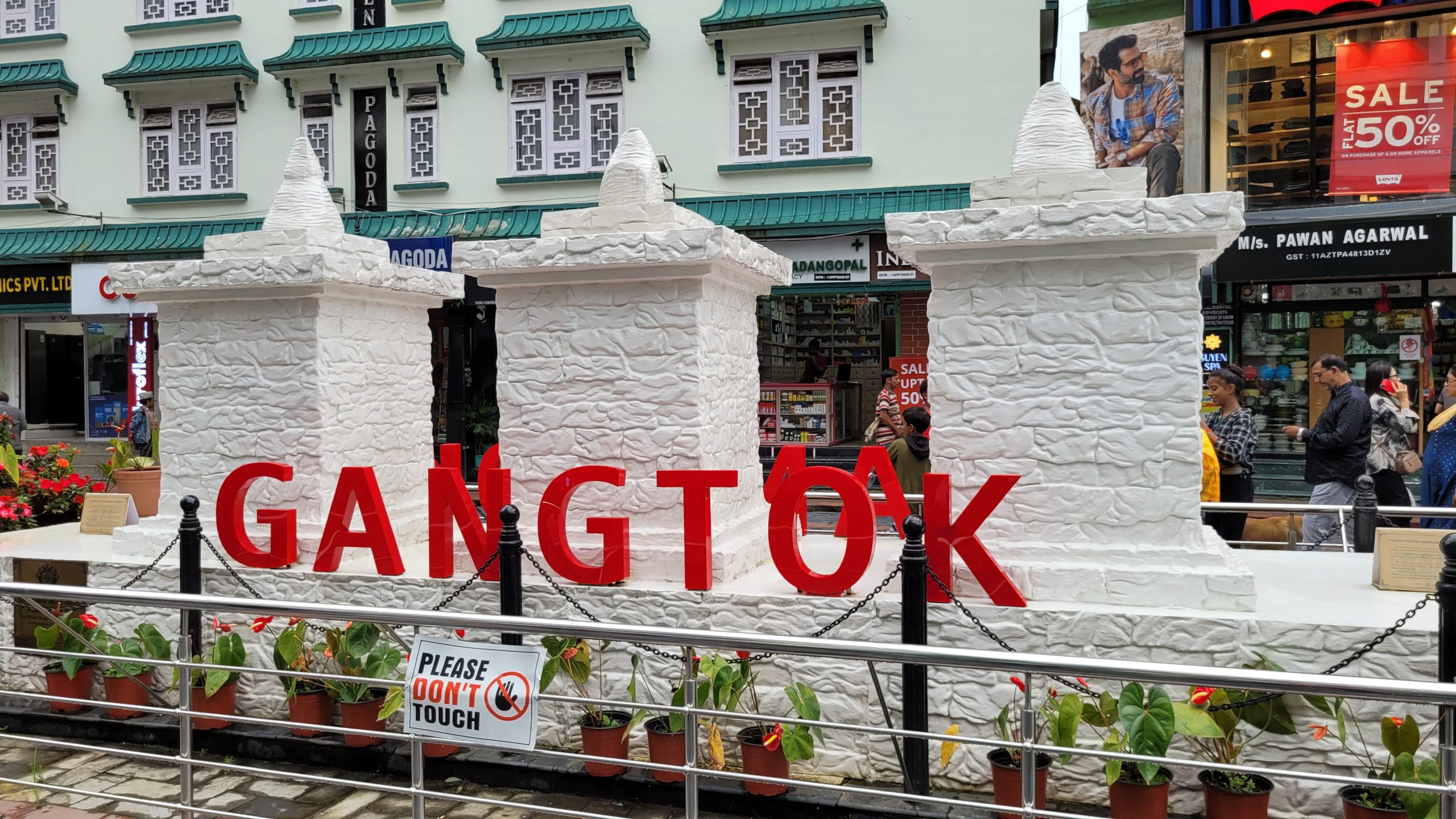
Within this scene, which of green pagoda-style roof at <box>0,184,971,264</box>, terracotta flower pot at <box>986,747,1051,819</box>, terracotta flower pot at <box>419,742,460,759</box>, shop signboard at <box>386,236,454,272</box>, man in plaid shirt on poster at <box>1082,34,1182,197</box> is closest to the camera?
terracotta flower pot at <box>986,747,1051,819</box>

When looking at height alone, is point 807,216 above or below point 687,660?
above

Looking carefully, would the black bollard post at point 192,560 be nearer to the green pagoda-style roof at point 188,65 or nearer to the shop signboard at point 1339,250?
the shop signboard at point 1339,250

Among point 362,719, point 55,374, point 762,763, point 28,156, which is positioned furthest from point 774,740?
point 55,374

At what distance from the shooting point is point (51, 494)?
8938 mm

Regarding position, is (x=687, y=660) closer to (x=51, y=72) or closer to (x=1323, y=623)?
(x=1323, y=623)

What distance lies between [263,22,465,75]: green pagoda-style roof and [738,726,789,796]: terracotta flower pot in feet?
44.7

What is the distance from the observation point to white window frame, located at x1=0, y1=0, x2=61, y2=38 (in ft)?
58.7

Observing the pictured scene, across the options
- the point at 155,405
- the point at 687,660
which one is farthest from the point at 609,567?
the point at 155,405

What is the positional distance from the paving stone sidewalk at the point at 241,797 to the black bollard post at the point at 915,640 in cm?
99

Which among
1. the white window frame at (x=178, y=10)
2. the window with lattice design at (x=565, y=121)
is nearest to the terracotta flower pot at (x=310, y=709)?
the window with lattice design at (x=565, y=121)

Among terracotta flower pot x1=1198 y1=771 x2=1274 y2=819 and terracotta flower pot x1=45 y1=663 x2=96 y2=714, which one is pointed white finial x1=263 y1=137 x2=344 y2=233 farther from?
terracotta flower pot x1=1198 y1=771 x2=1274 y2=819

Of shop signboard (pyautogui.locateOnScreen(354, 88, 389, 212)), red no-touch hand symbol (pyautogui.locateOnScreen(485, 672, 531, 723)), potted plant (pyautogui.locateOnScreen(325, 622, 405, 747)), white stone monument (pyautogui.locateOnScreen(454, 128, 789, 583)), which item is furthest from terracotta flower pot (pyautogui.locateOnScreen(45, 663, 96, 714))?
shop signboard (pyautogui.locateOnScreen(354, 88, 389, 212))

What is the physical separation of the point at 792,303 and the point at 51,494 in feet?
37.7

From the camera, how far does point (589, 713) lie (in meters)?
5.36
